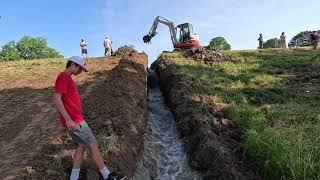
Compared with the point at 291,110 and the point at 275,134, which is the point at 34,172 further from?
the point at 291,110

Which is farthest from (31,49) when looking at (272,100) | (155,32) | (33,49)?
(272,100)

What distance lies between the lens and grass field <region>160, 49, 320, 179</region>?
31.6ft

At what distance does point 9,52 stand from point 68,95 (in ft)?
258

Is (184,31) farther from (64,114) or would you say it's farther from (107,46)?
(64,114)

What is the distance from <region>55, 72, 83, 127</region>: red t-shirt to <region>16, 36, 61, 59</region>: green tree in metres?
80.6

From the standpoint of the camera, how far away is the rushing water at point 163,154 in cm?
1147

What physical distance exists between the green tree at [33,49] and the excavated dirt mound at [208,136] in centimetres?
7307

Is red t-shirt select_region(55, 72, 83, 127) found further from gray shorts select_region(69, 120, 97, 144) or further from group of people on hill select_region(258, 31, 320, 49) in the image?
group of people on hill select_region(258, 31, 320, 49)

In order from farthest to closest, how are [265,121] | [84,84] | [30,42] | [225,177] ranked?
[30,42]
[84,84]
[265,121]
[225,177]

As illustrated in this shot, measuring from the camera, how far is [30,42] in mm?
87812

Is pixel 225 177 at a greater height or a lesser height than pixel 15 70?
lesser

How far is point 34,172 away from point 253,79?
12.2 meters

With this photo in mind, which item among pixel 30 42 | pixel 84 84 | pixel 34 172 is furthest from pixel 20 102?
pixel 30 42

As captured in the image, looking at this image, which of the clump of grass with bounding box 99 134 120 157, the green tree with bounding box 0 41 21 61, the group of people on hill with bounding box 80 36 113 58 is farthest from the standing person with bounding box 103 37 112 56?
the green tree with bounding box 0 41 21 61
